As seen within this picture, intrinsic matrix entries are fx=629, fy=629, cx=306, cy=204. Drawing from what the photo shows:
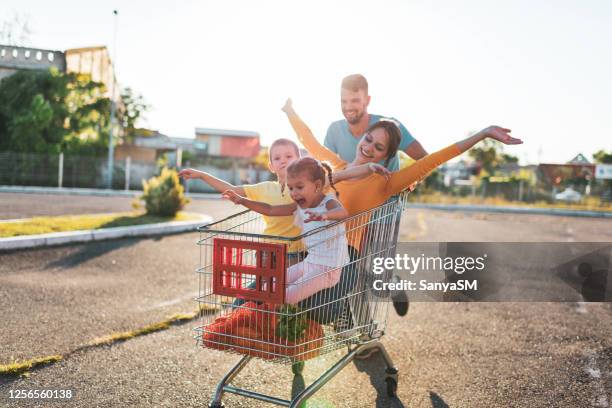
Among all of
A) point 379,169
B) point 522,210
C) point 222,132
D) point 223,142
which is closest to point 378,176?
point 379,169

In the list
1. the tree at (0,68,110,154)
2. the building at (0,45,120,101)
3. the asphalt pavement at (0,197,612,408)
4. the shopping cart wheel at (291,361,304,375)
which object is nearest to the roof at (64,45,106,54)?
the building at (0,45,120,101)

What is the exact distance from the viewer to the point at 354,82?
3973 mm

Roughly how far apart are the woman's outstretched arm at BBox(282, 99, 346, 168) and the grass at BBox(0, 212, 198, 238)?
20.2 feet

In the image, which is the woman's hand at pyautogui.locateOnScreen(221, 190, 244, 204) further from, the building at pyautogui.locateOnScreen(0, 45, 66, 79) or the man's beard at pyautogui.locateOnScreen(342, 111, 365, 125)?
the building at pyautogui.locateOnScreen(0, 45, 66, 79)

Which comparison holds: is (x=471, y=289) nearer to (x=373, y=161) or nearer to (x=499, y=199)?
(x=373, y=161)

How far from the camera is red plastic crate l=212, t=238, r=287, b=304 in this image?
297 cm

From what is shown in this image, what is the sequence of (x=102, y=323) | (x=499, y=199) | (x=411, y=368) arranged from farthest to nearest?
(x=499, y=199), (x=102, y=323), (x=411, y=368)

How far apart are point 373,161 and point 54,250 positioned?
635 centimetres

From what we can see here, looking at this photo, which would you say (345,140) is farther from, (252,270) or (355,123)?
(252,270)

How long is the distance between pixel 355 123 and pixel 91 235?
690cm

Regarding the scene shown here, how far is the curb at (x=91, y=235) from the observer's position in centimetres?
857

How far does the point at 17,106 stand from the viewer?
2923 cm

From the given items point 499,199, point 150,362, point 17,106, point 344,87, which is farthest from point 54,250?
point 499,199

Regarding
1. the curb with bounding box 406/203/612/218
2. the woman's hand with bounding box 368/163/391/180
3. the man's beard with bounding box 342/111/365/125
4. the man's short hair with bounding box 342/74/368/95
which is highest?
the man's short hair with bounding box 342/74/368/95
